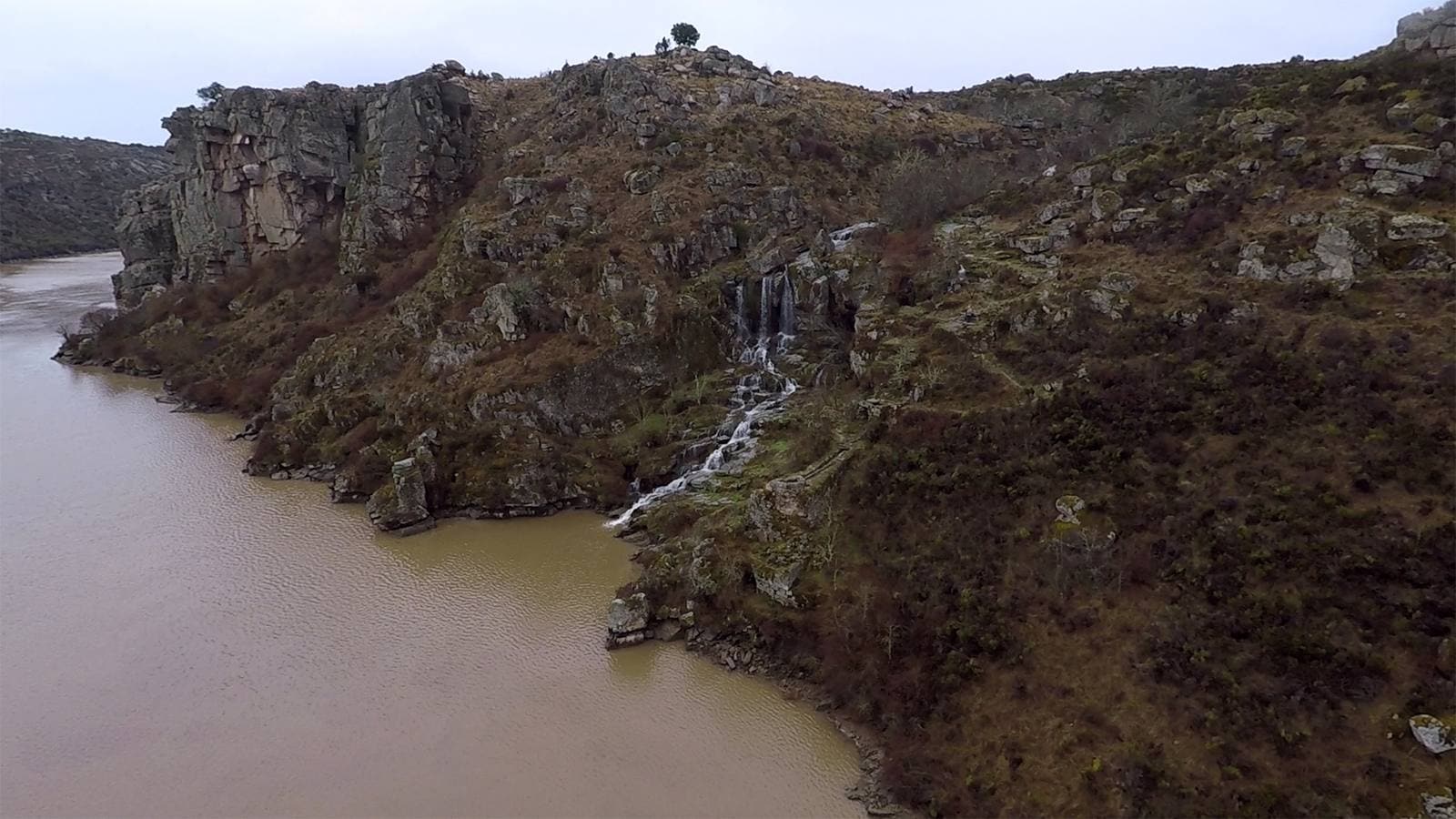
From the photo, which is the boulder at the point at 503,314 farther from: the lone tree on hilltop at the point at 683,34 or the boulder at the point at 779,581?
the lone tree on hilltop at the point at 683,34

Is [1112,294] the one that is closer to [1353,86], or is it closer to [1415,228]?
[1415,228]

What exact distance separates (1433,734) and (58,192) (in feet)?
502

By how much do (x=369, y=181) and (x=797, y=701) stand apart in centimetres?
4234

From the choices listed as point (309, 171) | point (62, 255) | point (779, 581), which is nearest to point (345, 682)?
point (779, 581)

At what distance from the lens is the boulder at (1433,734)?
44.8 ft

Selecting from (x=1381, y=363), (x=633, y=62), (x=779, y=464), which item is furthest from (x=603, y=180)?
(x=1381, y=363)

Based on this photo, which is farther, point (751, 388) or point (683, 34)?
point (683, 34)

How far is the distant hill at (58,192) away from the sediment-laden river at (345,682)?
9936cm

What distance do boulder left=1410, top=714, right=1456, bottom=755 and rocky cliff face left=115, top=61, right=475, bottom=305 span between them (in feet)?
153

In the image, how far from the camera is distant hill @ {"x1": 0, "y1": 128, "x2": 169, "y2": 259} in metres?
108

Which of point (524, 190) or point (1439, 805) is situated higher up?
point (524, 190)

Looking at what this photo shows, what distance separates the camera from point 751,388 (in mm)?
33469

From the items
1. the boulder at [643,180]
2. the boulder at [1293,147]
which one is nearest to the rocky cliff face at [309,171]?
the boulder at [643,180]

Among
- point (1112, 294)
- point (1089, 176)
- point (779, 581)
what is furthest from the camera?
point (1089, 176)
